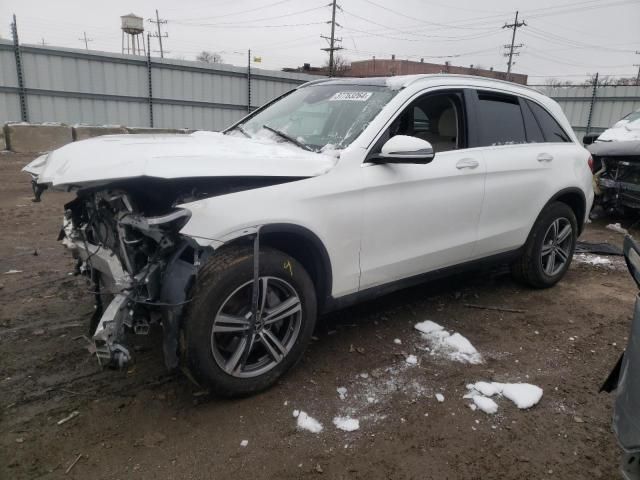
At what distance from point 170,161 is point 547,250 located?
12.1ft

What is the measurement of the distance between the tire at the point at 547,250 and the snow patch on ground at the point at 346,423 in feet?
8.61

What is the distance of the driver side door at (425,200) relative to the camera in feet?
10.3

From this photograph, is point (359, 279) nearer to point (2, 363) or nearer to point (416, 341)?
point (416, 341)

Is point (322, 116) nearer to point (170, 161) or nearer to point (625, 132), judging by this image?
point (170, 161)

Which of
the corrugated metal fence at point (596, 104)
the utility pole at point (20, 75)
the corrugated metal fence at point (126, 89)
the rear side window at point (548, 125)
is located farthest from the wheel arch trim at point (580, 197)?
the corrugated metal fence at point (596, 104)

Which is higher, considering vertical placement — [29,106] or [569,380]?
[29,106]

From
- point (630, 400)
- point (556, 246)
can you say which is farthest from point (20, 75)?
point (630, 400)

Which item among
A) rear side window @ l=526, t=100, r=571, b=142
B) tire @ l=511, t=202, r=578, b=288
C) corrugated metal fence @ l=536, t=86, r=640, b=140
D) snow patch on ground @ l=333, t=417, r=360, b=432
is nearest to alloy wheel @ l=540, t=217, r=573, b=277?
tire @ l=511, t=202, r=578, b=288

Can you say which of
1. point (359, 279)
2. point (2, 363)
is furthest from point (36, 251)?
point (359, 279)

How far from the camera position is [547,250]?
464cm

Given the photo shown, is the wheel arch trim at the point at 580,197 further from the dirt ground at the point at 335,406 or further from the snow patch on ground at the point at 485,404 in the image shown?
the snow patch on ground at the point at 485,404

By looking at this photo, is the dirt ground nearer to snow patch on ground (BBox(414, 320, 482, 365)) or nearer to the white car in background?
snow patch on ground (BBox(414, 320, 482, 365))

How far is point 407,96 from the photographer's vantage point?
11.1 ft

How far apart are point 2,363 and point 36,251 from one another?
91.6 inches
